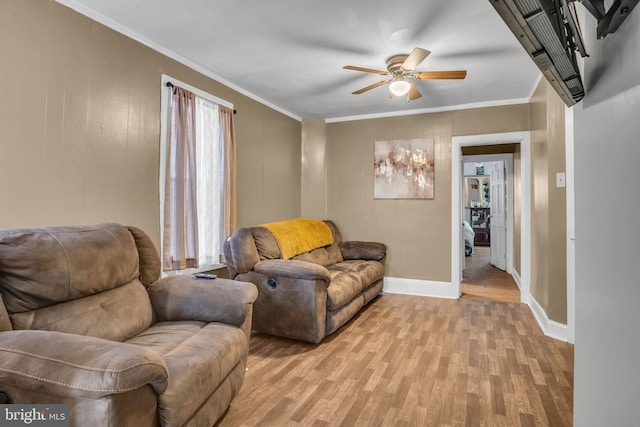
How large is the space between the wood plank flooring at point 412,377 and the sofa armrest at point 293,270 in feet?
1.97

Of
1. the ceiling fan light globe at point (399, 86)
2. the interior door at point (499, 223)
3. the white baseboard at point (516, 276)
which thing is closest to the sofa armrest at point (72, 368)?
the ceiling fan light globe at point (399, 86)

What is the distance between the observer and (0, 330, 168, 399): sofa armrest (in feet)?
3.57

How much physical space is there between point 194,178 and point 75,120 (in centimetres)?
100

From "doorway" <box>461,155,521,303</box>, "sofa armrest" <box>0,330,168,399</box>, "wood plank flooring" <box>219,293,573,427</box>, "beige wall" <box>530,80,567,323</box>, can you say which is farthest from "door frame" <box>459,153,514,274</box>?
"sofa armrest" <box>0,330,168,399</box>

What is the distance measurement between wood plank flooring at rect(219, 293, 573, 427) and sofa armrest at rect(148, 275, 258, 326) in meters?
0.54

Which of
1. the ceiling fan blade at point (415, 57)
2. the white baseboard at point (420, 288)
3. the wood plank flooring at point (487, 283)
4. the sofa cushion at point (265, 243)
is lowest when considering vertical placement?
the wood plank flooring at point (487, 283)

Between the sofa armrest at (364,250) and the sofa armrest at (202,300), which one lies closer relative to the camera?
the sofa armrest at (202,300)

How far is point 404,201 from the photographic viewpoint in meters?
4.65

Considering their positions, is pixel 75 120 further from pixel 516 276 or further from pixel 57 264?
pixel 516 276

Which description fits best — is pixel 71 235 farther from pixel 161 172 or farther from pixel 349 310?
pixel 349 310

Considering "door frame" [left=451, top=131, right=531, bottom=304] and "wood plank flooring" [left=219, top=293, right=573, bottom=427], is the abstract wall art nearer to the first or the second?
"door frame" [left=451, top=131, right=531, bottom=304]

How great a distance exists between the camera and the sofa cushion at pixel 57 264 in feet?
4.83

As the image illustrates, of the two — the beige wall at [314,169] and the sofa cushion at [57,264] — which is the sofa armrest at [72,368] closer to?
the sofa cushion at [57,264]

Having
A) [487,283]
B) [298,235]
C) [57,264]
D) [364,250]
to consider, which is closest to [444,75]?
[298,235]
